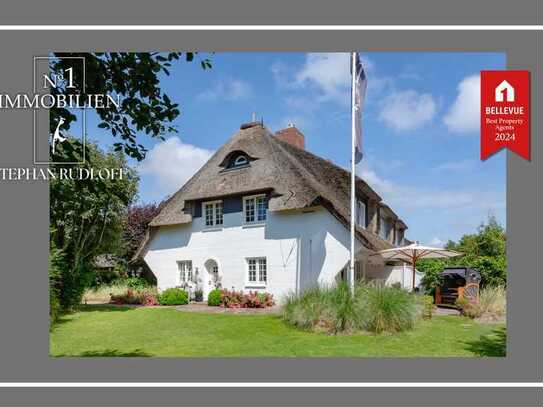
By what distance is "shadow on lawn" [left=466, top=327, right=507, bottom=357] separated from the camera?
24.1ft

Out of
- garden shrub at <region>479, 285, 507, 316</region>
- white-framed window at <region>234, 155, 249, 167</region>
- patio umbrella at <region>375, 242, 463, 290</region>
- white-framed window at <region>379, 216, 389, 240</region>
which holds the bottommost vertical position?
garden shrub at <region>479, 285, 507, 316</region>

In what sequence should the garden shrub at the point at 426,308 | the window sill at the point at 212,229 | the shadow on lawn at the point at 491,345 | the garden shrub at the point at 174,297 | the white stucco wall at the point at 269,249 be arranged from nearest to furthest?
the shadow on lawn at the point at 491,345
the garden shrub at the point at 426,308
the garden shrub at the point at 174,297
the white stucco wall at the point at 269,249
the window sill at the point at 212,229

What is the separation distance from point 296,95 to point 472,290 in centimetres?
696

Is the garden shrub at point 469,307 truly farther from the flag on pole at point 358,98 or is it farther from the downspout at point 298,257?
the flag on pole at point 358,98

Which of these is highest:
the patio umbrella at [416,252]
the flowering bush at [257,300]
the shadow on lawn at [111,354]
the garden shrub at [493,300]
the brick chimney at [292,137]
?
the brick chimney at [292,137]

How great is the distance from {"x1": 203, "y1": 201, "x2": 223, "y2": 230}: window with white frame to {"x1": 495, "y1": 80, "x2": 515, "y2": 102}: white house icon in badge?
673 centimetres

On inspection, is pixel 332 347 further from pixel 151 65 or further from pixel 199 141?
pixel 151 65

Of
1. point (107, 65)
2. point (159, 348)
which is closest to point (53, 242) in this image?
point (159, 348)

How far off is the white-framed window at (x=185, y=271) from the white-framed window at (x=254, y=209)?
1794mm

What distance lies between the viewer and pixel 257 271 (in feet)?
35.6

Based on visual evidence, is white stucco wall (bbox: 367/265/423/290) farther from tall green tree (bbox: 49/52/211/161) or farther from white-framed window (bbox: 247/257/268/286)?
tall green tree (bbox: 49/52/211/161)

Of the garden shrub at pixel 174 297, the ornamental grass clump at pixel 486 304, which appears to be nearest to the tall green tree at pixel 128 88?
the garden shrub at pixel 174 297

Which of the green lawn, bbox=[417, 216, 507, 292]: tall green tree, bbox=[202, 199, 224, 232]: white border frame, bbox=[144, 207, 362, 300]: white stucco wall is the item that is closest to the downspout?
bbox=[144, 207, 362, 300]: white stucco wall

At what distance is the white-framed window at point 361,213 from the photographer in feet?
47.1
